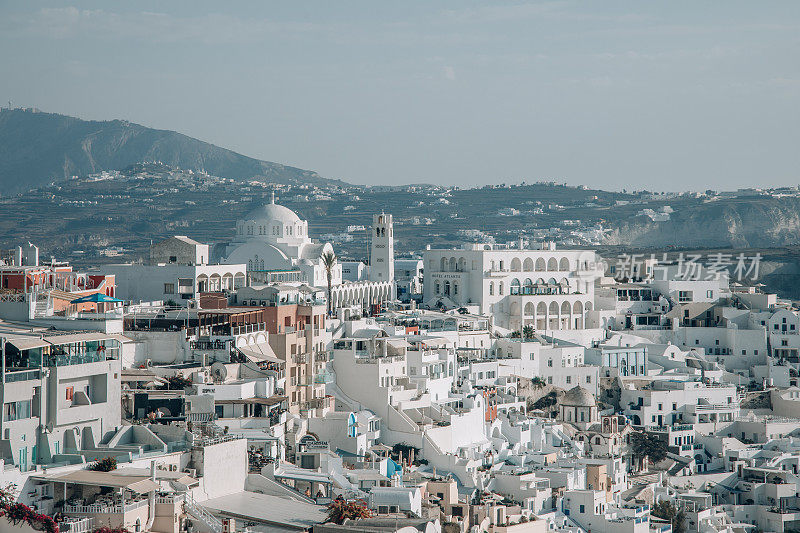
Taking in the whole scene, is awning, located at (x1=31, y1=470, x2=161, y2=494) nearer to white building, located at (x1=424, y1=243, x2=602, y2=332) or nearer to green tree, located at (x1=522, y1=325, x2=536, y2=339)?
green tree, located at (x1=522, y1=325, x2=536, y2=339)

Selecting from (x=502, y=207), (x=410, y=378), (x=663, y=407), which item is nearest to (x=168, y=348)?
(x=410, y=378)

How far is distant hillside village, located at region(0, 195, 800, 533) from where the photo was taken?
28.4m

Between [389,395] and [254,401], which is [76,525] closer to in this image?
[254,401]

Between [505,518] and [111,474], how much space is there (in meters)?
12.8

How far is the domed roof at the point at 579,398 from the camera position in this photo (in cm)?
5261

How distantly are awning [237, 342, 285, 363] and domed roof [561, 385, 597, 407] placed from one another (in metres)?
14.4

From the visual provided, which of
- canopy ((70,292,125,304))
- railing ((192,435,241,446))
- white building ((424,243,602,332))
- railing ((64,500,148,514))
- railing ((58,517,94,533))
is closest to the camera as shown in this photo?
railing ((58,517,94,533))

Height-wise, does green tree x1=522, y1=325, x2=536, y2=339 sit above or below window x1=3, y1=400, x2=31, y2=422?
below

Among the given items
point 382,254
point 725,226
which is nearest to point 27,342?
point 382,254

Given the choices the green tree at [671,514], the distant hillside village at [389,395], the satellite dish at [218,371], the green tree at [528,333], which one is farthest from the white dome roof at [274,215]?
the satellite dish at [218,371]

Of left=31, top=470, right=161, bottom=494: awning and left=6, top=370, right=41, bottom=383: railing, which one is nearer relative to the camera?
left=31, top=470, right=161, bottom=494: awning

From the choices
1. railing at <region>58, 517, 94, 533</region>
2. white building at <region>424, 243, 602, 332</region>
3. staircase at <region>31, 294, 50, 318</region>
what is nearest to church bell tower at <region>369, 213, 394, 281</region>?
white building at <region>424, 243, 602, 332</region>

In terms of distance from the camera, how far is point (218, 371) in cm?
3791

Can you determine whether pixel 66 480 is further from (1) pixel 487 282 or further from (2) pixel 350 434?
(1) pixel 487 282
